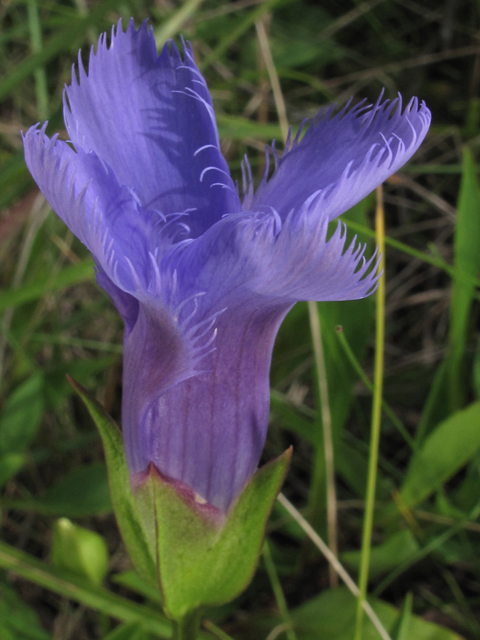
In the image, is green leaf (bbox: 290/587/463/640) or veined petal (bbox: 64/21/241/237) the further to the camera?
green leaf (bbox: 290/587/463/640)

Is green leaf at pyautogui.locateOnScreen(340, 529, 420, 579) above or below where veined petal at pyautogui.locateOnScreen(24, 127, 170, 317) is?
below

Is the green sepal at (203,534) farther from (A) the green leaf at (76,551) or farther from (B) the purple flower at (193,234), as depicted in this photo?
(A) the green leaf at (76,551)

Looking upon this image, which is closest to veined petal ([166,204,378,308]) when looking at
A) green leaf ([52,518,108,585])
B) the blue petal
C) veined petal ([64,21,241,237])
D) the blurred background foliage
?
the blue petal

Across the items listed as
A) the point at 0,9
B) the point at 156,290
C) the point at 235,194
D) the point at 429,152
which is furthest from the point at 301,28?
the point at 156,290

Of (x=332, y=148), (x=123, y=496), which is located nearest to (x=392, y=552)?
(x=123, y=496)

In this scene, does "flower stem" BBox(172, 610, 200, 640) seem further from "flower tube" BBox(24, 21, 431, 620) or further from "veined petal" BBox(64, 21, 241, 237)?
"veined petal" BBox(64, 21, 241, 237)

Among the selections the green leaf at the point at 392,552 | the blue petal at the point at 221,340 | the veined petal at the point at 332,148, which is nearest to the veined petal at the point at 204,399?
the blue petal at the point at 221,340
